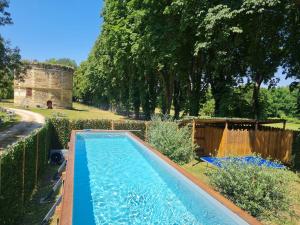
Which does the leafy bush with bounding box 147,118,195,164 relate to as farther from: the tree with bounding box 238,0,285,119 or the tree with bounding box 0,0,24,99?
the tree with bounding box 0,0,24,99

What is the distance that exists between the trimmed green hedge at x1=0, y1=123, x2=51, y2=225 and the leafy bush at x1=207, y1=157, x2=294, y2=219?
6.52 meters

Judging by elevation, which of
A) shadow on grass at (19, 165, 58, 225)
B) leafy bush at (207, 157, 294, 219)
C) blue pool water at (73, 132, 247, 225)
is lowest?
shadow on grass at (19, 165, 58, 225)

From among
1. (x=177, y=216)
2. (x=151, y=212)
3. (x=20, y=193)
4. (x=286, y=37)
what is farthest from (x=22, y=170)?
(x=286, y=37)

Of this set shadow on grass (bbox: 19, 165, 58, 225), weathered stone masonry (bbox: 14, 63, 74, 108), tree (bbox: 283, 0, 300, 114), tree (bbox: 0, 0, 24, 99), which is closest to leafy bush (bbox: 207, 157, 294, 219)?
shadow on grass (bbox: 19, 165, 58, 225)

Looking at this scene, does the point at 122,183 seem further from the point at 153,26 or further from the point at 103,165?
the point at 153,26

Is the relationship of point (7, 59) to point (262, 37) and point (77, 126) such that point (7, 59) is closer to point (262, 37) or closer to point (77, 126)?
point (77, 126)

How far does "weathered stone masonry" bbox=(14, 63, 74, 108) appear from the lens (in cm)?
6350

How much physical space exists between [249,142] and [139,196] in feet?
35.1

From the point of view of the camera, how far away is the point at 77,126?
25469 mm

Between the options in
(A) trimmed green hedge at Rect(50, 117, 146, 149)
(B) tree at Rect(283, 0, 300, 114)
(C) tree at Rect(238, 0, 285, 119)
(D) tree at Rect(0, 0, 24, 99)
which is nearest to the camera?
(C) tree at Rect(238, 0, 285, 119)

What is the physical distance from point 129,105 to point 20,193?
4728 cm

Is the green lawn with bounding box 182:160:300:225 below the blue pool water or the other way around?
below

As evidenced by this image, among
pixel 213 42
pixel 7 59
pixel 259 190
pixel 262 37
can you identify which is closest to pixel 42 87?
pixel 7 59

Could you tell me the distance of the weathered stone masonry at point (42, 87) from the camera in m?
63.5
